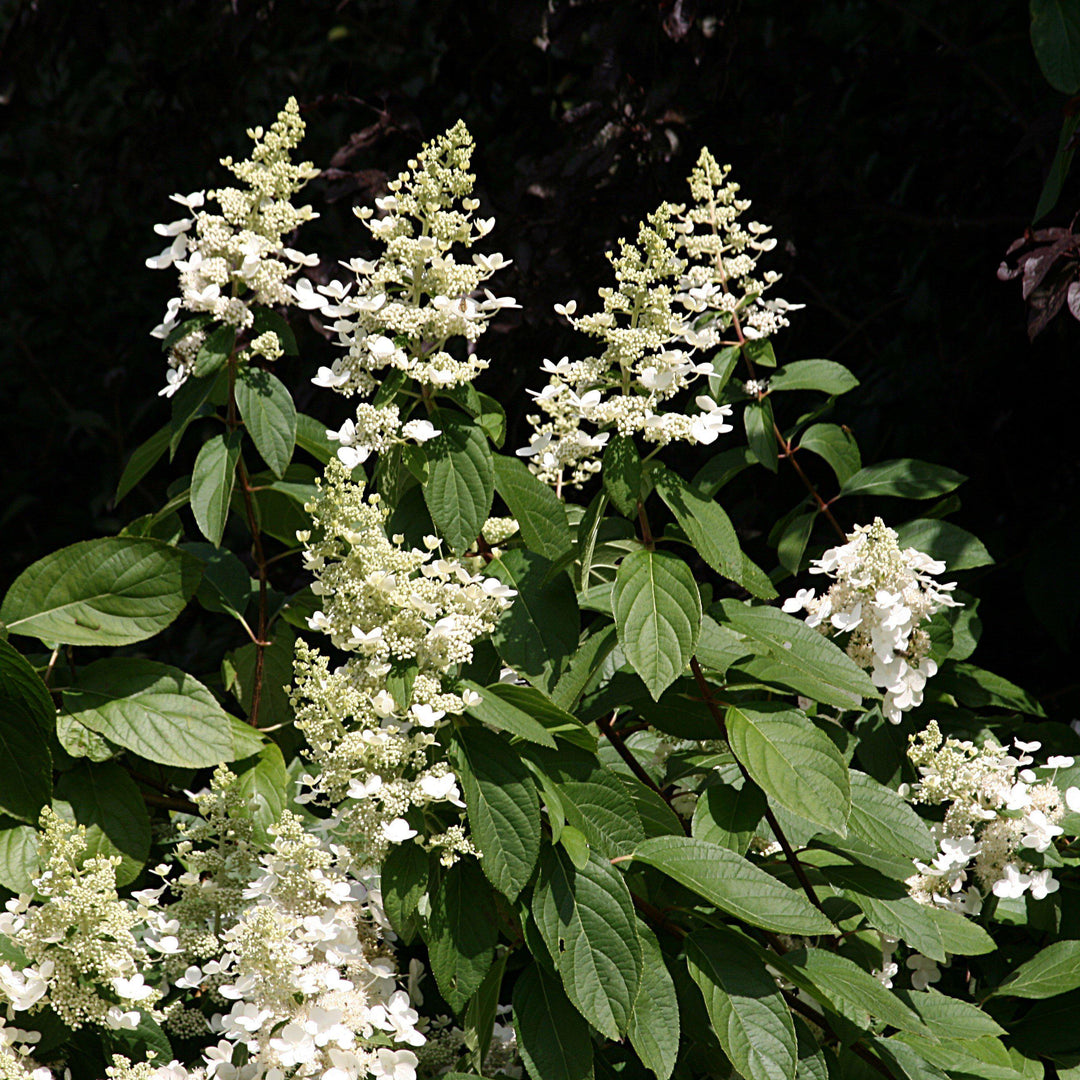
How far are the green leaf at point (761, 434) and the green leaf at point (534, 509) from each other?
0.62 m

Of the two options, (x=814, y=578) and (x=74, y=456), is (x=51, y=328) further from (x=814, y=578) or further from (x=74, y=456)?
(x=814, y=578)

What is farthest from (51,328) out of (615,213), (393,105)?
(615,213)

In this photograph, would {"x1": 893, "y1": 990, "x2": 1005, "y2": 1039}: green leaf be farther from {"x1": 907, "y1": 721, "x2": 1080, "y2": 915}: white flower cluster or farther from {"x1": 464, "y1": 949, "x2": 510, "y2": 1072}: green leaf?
{"x1": 464, "y1": 949, "x2": 510, "y2": 1072}: green leaf

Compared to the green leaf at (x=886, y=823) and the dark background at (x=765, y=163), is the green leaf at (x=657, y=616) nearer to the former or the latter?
the green leaf at (x=886, y=823)

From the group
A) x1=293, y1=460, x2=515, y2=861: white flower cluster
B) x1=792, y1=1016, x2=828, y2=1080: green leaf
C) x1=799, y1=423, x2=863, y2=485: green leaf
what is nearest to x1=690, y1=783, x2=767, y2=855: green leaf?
x1=792, y1=1016, x2=828, y2=1080: green leaf

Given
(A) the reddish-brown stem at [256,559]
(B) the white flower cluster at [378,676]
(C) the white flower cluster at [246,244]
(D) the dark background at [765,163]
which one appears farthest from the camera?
(D) the dark background at [765,163]

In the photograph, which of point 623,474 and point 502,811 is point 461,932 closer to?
point 502,811

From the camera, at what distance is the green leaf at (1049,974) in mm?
1449

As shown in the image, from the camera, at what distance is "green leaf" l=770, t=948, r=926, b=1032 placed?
129cm

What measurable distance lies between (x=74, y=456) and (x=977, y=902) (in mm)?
4032

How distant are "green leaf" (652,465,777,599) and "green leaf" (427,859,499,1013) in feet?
1.44

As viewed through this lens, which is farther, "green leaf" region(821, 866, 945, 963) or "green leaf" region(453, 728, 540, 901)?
"green leaf" region(821, 866, 945, 963)

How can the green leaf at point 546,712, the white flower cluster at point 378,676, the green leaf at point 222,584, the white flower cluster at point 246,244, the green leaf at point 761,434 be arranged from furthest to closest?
the green leaf at point 761,434 < the green leaf at point 222,584 < the white flower cluster at point 246,244 < the green leaf at point 546,712 < the white flower cluster at point 378,676

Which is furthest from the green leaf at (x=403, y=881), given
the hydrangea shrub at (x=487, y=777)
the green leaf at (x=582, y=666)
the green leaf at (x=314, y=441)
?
the green leaf at (x=314, y=441)
